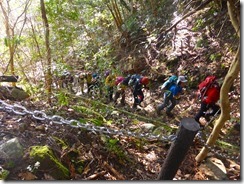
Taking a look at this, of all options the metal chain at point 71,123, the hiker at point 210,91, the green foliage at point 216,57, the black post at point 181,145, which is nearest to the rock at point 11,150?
the metal chain at point 71,123

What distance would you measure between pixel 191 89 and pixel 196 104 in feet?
3.35

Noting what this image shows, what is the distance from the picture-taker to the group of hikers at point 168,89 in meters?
5.78

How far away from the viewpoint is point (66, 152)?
3.53m

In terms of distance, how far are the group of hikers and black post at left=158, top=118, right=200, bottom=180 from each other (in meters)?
3.54

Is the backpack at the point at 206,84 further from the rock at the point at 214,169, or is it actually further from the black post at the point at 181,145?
the black post at the point at 181,145

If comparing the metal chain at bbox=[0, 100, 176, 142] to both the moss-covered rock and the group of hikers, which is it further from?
the group of hikers

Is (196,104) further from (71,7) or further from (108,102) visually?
(71,7)

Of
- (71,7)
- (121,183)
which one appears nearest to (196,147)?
(121,183)

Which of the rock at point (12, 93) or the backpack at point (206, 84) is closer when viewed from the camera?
the backpack at point (206, 84)

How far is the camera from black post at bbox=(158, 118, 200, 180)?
2.27 meters

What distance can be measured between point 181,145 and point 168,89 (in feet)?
15.6

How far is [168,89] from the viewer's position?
275 inches

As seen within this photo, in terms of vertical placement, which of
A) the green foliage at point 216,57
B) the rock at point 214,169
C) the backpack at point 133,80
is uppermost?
the green foliage at point 216,57

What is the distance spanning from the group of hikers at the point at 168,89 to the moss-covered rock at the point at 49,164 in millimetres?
3935
